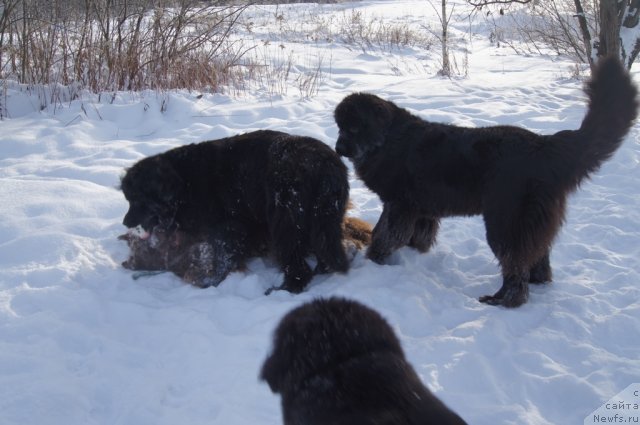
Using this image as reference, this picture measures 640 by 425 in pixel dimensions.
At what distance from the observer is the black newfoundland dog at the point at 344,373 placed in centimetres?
212

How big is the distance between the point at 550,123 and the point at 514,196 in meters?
4.66

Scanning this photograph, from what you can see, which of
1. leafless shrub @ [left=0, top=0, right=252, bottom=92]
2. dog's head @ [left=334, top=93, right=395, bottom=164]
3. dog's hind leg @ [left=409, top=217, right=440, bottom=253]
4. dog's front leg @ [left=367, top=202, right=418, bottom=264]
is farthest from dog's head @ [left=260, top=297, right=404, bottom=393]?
leafless shrub @ [left=0, top=0, right=252, bottom=92]

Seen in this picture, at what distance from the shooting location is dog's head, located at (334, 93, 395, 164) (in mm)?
5035

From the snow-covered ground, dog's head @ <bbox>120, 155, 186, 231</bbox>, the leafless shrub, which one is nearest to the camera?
the snow-covered ground

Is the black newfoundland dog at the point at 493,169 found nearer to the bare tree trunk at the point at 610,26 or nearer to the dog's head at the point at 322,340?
the dog's head at the point at 322,340

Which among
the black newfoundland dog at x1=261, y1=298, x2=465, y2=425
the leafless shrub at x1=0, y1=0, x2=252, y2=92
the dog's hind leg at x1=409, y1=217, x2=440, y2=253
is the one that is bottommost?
the dog's hind leg at x1=409, y1=217, x2=440, y2=253

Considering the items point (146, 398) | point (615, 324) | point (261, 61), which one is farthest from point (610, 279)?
point (261, 61)

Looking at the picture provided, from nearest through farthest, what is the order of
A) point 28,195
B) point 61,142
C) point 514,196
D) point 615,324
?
point 615,324 → point 514,196 → point 28,195 → point 61,142

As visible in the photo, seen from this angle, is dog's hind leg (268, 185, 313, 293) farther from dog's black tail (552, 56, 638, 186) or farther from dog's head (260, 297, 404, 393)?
dog's black tail (552, 56, 638, 186)

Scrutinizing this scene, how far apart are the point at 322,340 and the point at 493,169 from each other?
2.49m

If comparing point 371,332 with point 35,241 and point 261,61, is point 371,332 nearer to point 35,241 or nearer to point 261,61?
point 35,241

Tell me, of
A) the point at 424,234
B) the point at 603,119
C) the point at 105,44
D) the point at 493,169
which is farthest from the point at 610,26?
the point at 105,44

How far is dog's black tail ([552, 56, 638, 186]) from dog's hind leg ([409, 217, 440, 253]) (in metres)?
1.38

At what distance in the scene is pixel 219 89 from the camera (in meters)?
Answer: 10.0
